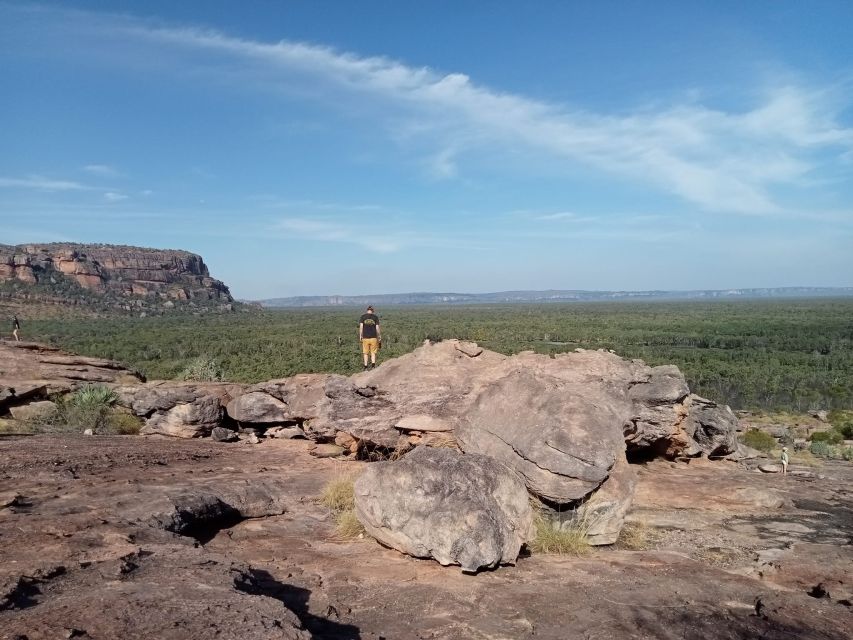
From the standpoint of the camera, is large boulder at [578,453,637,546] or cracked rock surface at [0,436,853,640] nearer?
cracked rock surface at [0,436,853,640]

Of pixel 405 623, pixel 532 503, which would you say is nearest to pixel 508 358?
pixel 532 503

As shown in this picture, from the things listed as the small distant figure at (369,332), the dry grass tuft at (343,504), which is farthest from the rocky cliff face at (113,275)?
the dry grass tuft at (343,504)

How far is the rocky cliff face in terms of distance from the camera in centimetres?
9612

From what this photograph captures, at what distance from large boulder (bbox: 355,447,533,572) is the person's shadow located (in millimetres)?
1473

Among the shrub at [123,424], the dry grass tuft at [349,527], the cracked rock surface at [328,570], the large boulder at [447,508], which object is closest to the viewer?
the cracked rock surface at [328,570]

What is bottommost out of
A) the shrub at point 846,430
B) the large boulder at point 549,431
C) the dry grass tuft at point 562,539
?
the shrub at point 846,430

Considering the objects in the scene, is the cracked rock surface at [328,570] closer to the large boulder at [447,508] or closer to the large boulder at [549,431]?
the large boulder at [447,508]

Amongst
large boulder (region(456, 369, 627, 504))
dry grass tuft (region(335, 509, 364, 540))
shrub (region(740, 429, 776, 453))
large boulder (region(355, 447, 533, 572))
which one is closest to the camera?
large boulder (region(355, 447, 533, 572))

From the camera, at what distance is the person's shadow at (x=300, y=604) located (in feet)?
16.3

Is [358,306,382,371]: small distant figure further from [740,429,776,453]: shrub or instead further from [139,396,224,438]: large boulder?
[740,429,776,453]: shrub

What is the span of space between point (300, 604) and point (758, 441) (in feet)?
57.1

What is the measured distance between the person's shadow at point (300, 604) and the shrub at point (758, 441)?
1654 cm

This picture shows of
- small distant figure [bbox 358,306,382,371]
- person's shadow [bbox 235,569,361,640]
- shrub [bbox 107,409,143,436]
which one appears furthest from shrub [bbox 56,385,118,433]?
person's shadow [bbox 235,569,361,640]

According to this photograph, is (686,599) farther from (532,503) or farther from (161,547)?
(161,547)
